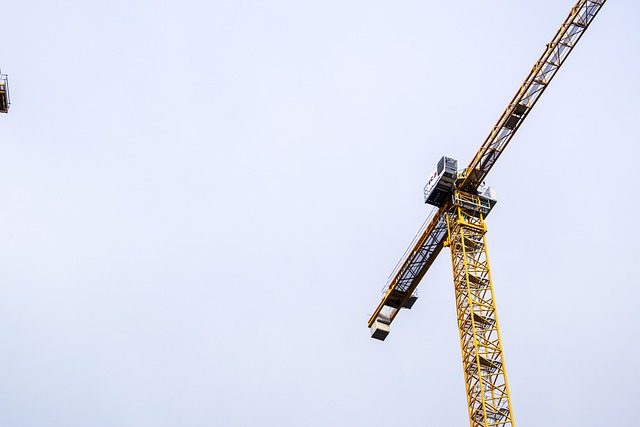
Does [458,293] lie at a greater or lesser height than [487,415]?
greater

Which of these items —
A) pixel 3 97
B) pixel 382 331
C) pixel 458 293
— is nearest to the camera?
pixel 3 97

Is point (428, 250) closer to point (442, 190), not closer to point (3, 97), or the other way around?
point (442, 190)

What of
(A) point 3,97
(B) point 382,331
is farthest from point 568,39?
(A) point 3,97

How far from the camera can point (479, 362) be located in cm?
8631

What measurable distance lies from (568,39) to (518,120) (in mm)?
6259

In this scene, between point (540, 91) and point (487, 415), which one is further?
point (540, 91)

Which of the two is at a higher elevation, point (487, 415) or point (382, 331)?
point (382, 331)

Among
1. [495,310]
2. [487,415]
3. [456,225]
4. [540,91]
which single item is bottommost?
[487,415]

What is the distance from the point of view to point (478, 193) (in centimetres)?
9275

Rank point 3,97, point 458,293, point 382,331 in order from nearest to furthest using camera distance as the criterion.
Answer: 1. point 3,97
2. point 458,293
3. point 382,331

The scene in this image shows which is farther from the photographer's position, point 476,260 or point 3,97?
point 476,260

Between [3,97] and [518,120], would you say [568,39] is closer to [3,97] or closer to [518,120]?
[518,120]

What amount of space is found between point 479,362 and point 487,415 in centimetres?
351

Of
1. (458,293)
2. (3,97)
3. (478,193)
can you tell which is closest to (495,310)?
(458,293)
